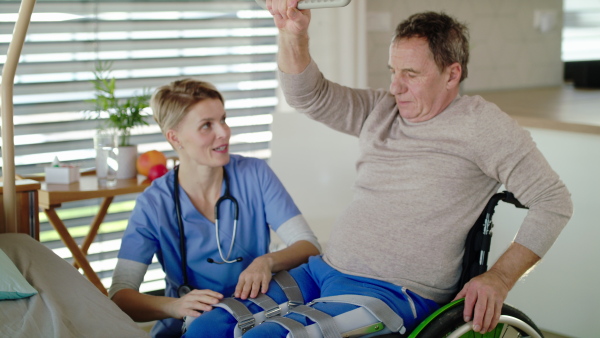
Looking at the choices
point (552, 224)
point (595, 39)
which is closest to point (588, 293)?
point (552, 224)

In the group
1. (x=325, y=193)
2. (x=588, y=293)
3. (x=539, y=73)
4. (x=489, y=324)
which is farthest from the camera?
(x=539, y=73)

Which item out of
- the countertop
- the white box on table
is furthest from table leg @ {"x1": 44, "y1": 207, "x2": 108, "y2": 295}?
the countertop

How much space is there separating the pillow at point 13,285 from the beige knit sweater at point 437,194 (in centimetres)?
79

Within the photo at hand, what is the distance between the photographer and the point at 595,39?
445cm

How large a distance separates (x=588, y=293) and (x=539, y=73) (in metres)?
1.85

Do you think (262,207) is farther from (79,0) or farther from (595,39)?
(595,39)

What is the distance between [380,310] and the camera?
1788mm

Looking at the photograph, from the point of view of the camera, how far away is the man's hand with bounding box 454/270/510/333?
5.73ft

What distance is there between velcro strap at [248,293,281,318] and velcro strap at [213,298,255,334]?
5 centimetres

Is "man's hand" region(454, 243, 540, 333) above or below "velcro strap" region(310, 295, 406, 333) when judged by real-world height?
above

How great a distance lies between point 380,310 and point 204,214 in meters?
0.65

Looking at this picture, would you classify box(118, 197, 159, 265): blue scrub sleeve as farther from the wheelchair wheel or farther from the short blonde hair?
the wheelchair wheel

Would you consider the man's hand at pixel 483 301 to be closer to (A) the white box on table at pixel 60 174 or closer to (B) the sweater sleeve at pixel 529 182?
(B) the sweater sleeve at pixel 529 182

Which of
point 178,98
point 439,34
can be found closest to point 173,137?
point 178,98
